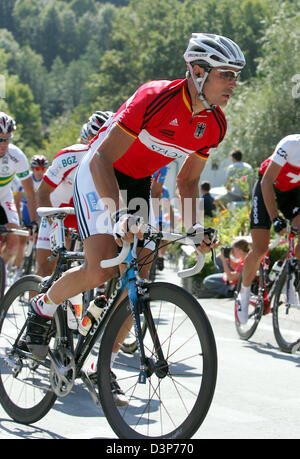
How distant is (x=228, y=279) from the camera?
412 inches

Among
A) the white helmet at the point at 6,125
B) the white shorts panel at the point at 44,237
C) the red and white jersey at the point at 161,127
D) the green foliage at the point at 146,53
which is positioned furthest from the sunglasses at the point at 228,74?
the green foliage at the point at 146,53


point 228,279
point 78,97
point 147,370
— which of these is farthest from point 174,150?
point 78,97

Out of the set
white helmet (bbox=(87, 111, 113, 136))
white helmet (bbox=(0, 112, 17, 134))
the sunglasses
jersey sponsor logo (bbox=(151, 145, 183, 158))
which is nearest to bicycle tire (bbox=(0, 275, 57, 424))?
jersey sponsor logo (bbox=(151, 145, 183, 158))

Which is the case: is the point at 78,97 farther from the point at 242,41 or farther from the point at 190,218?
the point at 190,218

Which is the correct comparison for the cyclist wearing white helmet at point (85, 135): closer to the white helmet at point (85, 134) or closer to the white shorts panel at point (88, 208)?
the white helmet at point (85, 134)

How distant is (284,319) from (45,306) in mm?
3511

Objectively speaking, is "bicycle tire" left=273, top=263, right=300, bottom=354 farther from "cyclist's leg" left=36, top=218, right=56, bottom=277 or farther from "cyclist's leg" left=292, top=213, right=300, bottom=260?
"cyclist's leg" left=36, top=218, right=56, bottom=277

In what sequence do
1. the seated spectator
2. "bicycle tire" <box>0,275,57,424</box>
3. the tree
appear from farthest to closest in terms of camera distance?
the tree → the seated spectator → "bicycle tire" <box>0,275,57,424</box>

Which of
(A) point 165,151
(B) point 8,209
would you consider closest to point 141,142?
(A) point 165,151

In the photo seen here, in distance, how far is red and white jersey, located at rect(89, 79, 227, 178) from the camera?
4.24 meters

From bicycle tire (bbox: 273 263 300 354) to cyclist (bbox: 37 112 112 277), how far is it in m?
2.17

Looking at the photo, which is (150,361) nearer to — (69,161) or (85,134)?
(69,161)

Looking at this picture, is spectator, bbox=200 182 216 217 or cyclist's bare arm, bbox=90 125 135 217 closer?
cyclist's bare arm, bbox=90 125 135 217

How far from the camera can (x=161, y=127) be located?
14.3ft
